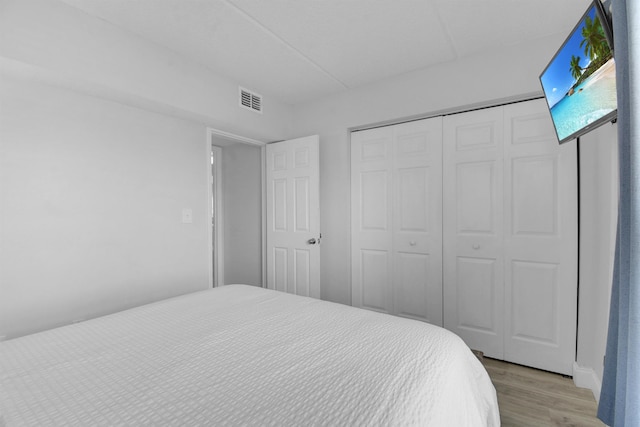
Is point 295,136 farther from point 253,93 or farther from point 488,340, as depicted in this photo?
point 488,340

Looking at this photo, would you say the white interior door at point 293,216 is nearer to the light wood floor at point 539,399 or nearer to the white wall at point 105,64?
the white wall at point 105,64

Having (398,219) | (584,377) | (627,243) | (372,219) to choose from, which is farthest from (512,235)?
(627,243)

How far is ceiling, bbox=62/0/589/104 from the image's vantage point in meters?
1.77

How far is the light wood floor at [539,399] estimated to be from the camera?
1672mm

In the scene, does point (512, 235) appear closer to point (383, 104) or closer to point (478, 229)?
point (478, 229)

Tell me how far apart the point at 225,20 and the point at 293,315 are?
6.28ft

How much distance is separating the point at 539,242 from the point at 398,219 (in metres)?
1.11

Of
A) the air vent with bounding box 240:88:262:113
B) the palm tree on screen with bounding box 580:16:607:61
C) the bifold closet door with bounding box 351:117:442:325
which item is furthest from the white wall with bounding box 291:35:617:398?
the palm tree on screen with bounding box 580:16:607:61

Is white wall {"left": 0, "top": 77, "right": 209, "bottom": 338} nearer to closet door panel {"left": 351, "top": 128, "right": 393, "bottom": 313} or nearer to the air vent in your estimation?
the air vent

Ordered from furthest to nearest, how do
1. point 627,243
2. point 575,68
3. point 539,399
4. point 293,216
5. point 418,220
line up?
point 293,216 < point 418,220 < point 539,399 < point 575,68 < point 627,243

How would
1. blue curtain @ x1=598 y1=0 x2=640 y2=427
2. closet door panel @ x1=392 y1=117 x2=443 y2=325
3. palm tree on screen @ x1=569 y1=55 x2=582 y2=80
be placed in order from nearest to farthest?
1. blue curtain @ x1=598 y1=0 x2=640 y2=427
2. palm tree on screen @ x1=569 y1=55 x2=582 y2=80
3. closet door panel @ x1=392 y1=117 x2=443 y2=325

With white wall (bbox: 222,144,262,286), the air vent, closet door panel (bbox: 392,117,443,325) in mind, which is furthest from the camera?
white wall (bbox: 222,144,262,286)

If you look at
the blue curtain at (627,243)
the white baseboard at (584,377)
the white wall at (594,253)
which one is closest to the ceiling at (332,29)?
the white wall at (594,253)

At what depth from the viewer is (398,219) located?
2.79 meters
